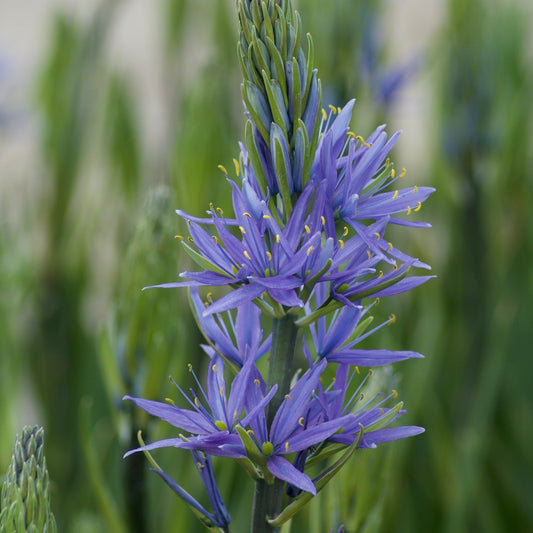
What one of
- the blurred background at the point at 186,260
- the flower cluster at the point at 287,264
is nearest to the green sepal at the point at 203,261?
the flower cluster at the point at 287,264

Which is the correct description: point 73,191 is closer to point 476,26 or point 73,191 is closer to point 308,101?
point 476,26

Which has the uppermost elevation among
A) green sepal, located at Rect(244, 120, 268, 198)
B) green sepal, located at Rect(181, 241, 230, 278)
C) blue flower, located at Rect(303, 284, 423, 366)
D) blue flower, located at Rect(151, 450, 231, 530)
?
green sepal, located at Rect(244, 120, 268, 198)

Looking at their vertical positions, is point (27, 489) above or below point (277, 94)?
below

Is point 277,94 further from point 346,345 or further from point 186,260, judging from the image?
point 186,260

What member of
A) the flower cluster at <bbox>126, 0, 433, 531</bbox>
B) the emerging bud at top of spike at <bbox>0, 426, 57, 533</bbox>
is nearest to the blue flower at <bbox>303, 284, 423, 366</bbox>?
the flower cluster at <bbox>126, 0, 433, 531</bbox>

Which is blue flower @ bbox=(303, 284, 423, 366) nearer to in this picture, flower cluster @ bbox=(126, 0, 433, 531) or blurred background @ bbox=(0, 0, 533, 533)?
flower cluster @ bbox=(126, 0, 433, 531)

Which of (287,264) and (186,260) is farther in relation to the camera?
(186,260)

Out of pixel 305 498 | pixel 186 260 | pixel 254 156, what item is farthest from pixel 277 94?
pixel 186 260

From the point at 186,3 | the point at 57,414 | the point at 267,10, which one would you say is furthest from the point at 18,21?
the point at 267,10
